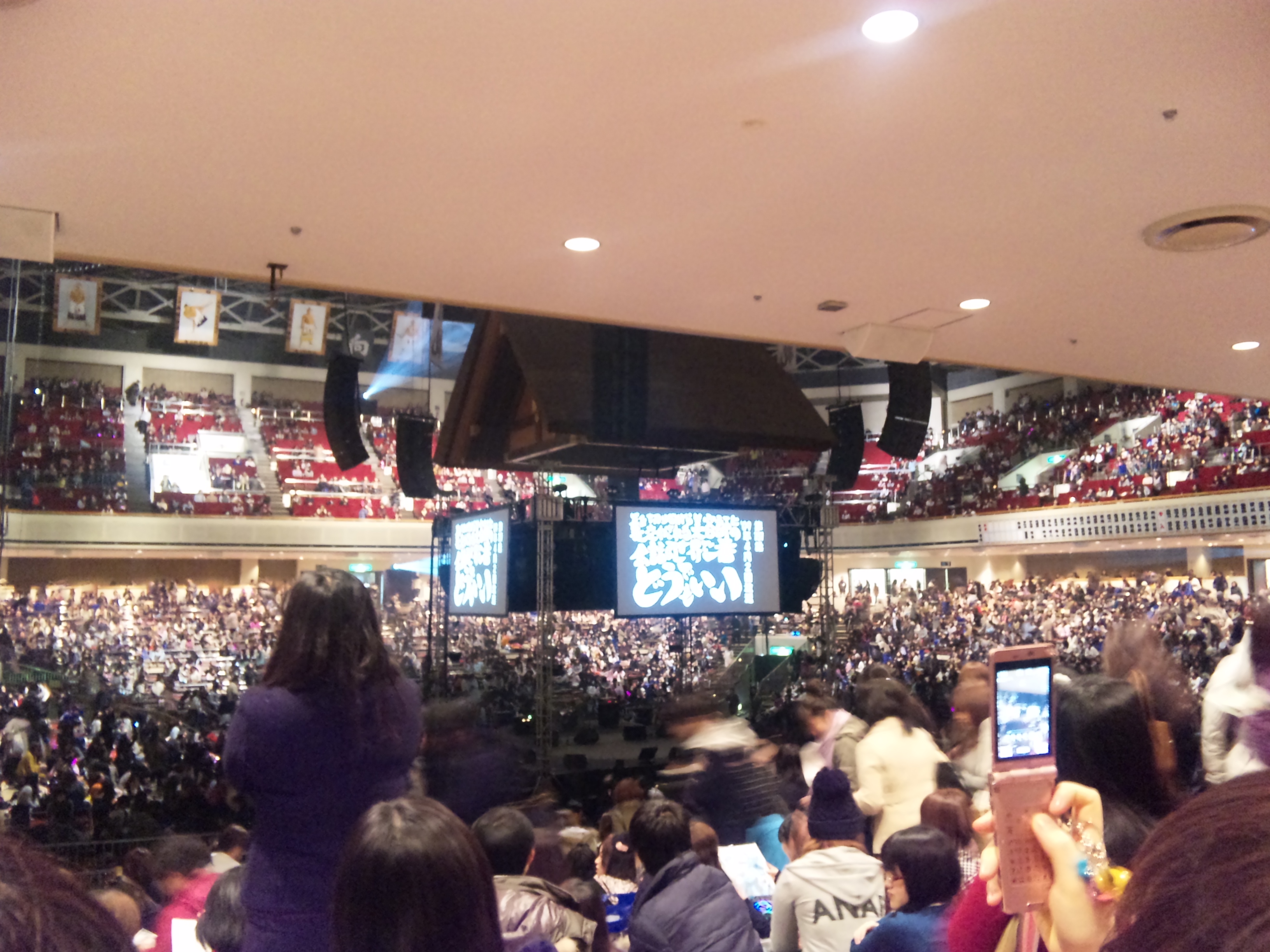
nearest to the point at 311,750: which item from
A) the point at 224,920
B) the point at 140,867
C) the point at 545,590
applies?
the point at 224,920

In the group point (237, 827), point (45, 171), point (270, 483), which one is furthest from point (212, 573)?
point (45, 171)

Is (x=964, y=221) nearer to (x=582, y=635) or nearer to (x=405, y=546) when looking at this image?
(x=582, y=635)

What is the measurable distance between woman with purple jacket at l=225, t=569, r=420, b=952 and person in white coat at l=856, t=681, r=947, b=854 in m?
2.28

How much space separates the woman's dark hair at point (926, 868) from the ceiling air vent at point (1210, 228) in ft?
7.33

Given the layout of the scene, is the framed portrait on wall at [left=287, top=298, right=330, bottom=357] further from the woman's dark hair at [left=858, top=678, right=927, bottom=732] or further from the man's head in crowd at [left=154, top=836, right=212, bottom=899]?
the woman's dark hair at [left=858, top=678, right=927, bottom=732]

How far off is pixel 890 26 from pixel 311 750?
1.90m

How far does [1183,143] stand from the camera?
2.67 m

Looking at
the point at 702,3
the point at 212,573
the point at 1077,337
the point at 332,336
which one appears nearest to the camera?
the point at 702,3

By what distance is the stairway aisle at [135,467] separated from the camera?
13.9 m

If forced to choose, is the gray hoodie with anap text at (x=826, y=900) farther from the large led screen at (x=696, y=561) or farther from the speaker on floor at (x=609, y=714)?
the speaker on floor at (x=609, y=714)

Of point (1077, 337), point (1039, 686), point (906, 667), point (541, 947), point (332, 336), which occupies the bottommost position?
point (906, 667)

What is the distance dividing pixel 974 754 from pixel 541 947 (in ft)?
9.01

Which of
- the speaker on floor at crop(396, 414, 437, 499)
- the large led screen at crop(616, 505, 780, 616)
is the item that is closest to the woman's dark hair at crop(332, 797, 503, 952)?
the large led screen at crop(616, 505, 780, 616)

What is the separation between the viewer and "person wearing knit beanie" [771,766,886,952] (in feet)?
8.39
